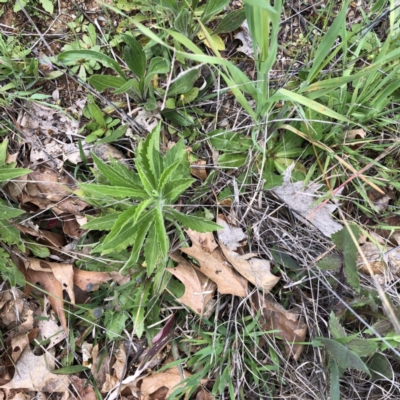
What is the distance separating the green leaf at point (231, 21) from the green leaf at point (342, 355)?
56.9 inches

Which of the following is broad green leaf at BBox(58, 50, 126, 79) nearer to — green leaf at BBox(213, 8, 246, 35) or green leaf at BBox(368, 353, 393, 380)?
green leaf at BBox(213, 8, 246, 35)

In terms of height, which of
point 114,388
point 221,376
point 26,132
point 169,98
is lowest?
point 114,388

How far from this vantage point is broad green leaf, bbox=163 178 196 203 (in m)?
1.35

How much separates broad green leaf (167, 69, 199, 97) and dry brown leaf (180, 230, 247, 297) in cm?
66

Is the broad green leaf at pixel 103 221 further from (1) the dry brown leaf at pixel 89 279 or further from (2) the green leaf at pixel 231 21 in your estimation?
(2) the green leaf at pixel 231 21

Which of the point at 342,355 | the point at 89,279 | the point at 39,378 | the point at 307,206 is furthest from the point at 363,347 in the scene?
the point at 39,378

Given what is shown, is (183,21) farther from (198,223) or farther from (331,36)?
(198,223)

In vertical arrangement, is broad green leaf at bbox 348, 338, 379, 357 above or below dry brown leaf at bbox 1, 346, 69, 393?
above

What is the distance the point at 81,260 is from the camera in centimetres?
177

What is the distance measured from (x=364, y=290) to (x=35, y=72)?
5.91 ft

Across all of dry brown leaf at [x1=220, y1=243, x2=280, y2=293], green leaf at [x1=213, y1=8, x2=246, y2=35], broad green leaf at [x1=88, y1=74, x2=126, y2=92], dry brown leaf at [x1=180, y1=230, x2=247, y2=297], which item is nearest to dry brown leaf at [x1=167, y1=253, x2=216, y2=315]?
dry brown leaf at [x1=180, y1=230, x2=247, y2=297]

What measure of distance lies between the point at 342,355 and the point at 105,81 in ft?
5.00

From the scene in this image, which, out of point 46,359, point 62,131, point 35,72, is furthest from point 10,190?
point 46,359

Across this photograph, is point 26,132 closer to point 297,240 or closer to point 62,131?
point 62,131
